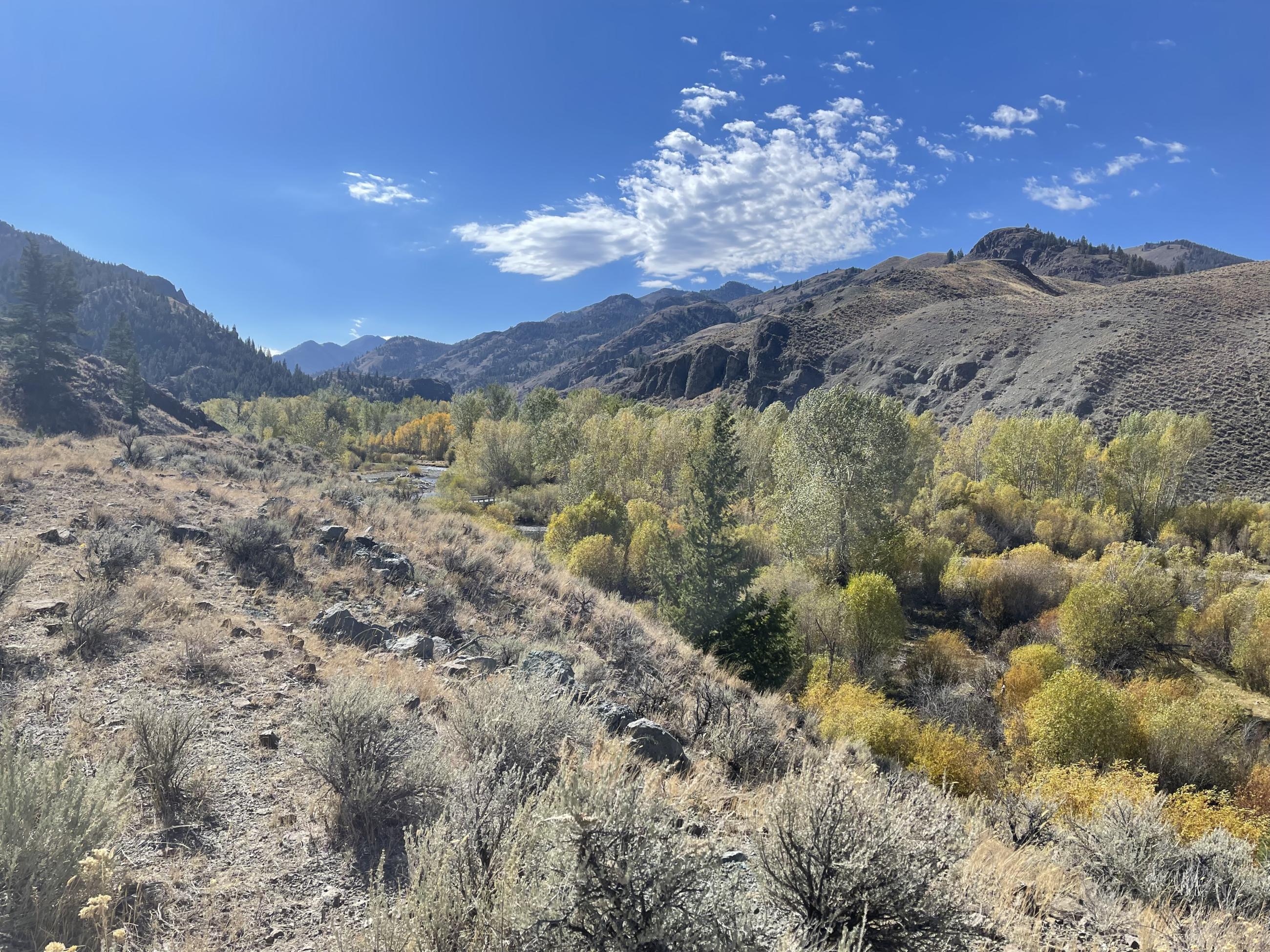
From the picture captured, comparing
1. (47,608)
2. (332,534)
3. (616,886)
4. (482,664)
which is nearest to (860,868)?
(616,886)

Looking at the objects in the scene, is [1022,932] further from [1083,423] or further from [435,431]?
[435,431]

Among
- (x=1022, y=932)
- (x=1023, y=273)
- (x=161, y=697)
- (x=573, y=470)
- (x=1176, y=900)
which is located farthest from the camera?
(x=1023, y=273)

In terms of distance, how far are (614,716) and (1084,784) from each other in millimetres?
14890

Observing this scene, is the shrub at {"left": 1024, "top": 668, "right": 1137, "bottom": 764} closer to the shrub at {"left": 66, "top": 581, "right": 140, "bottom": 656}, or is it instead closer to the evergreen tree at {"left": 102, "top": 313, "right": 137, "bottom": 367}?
the shrub at {"left": 66, "top": 581, "right": 140, "bottom": 656}

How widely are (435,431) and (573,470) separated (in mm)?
57120

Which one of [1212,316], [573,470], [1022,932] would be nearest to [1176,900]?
[1022,932]

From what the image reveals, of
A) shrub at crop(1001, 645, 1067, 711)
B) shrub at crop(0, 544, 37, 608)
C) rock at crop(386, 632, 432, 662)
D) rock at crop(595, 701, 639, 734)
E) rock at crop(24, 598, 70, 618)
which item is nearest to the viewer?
rock at crop(595, 701, 639, 734)

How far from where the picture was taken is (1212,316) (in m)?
61.5

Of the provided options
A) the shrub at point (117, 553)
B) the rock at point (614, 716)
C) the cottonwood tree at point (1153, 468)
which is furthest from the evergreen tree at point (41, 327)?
the cottonwood tree at point (1153, 468)

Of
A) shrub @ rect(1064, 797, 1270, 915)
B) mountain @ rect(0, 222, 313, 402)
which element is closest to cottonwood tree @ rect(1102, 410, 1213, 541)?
shrub @ rect(1064, 797, 1270, 915)

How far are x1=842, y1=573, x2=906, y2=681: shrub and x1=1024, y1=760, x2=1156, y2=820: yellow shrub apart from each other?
27.1ft

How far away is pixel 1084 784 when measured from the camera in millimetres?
14086

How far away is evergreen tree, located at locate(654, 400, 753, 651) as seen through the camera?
18984 mm

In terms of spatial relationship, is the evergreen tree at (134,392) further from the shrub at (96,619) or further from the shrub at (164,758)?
the shrub at (164,758)
